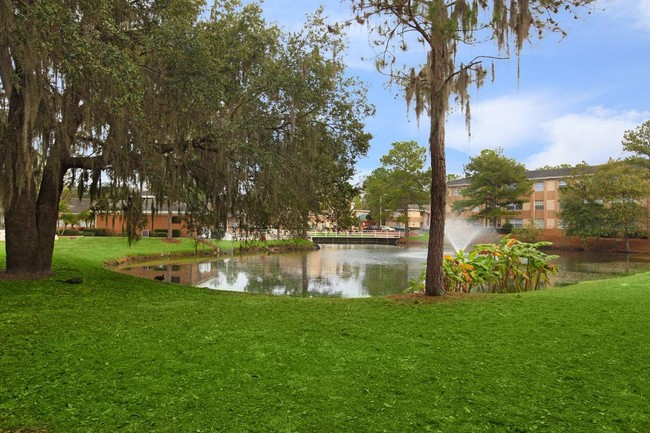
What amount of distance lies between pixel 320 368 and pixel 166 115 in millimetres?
6829

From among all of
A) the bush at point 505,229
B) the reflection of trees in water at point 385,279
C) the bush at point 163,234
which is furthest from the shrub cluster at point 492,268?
the bush at point 505,229

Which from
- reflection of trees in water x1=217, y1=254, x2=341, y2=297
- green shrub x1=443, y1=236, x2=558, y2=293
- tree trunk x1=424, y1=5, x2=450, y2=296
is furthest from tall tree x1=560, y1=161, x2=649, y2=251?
tree trunk x1=424, y1=5, x2=450, y2=296

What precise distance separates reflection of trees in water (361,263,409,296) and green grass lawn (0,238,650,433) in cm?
714

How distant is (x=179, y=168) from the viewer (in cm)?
1010

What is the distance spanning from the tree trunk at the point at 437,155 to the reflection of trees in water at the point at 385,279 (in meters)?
5.16

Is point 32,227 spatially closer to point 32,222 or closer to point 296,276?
point 32,222

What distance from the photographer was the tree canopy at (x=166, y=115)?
670cm

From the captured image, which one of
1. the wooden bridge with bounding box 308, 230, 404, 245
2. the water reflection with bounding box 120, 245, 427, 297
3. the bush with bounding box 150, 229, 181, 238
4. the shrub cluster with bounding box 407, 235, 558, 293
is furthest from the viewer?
the wooden bridge with bounding box 308, 230, 404, 245

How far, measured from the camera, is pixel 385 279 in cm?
1773

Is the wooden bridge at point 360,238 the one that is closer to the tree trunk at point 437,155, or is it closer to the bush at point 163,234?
the bush at point 163,234

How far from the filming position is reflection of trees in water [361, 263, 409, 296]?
14570 mm

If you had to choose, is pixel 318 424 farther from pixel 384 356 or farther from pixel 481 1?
pixel 481 1

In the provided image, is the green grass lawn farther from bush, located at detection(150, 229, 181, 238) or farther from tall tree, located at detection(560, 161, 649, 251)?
tall tree, located at detection(560, 161, 649, 251)

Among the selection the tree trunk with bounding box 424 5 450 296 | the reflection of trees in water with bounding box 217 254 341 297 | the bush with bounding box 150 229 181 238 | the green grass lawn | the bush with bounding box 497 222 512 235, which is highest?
the tree trunk with bounding box 424 5 450 296
